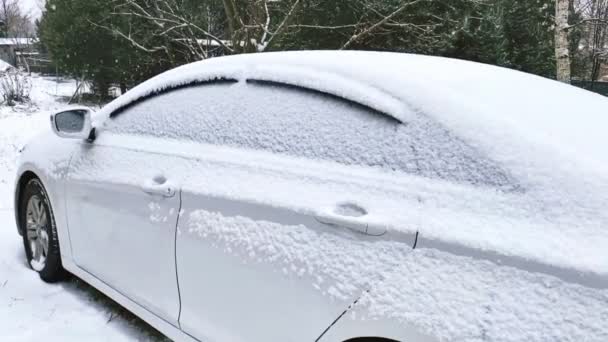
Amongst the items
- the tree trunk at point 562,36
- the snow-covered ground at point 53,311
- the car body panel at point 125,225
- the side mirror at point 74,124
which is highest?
the tree trunk at point 562,36

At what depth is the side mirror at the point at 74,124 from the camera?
279 cm

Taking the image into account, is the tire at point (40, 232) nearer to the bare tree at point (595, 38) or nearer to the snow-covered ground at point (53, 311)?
the snow-covered ground at point (53, 311)

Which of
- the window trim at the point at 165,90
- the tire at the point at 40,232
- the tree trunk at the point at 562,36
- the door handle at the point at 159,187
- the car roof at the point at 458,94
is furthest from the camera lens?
the tree trunk at the point at 562,36

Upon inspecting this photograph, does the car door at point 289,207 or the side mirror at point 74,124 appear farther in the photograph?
the side mirror at point 74,124

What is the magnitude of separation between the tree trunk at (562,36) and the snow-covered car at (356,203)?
342 inches

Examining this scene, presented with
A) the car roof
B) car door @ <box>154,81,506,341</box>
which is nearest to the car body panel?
car door @ <box>154,81,506,341</box>

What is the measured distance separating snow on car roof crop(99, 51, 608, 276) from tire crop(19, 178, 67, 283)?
1725 mm

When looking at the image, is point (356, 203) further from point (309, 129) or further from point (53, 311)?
point (53, 311)

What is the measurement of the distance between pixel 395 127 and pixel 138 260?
1.40m

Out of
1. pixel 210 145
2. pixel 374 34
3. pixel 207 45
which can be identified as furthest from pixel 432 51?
pixel 210 145

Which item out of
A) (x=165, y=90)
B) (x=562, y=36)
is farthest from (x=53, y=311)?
(x=562, y=36)

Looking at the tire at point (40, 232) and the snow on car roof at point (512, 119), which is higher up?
the snow on car roof at point (512, 119)

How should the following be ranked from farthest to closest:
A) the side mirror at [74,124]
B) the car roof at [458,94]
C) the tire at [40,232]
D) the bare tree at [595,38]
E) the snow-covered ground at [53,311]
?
1. the bare tree at [595,38]
2. the tire at [40,232]
3. the side mirror at [74,124]
4. the snow-covered ground at [53,311]
5. the car roof at [458,94]

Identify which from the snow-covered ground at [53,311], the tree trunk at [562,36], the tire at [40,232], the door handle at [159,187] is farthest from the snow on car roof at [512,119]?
the tree trunk at [562,36]
